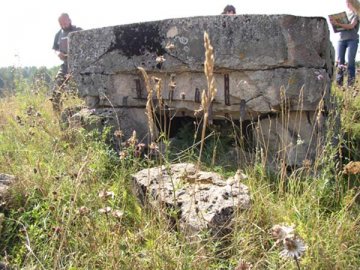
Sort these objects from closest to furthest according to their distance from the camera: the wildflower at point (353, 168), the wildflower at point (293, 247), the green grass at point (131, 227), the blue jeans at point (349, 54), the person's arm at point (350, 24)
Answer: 1. the wildflower at point (293, 247)
2. the green grass at point (131, 227)
3. the wildflower at point (353, 168)
4. the person's arm at point (350, 24)
5. the blue jeans at point (349, 54)

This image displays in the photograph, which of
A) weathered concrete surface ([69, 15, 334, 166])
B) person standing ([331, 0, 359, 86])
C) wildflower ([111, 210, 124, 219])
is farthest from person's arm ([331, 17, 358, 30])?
wildflower ([111, 210, 124, 219])

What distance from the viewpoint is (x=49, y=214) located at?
2328mm

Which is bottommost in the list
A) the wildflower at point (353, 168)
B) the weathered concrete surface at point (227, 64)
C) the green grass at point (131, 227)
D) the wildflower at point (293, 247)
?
the green grass at point (131, 227)

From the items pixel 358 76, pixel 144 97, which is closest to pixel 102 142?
pixel 144 97

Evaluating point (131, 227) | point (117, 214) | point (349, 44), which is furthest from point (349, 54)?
point (117, 214)

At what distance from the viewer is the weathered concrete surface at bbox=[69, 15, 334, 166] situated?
10.2 ft

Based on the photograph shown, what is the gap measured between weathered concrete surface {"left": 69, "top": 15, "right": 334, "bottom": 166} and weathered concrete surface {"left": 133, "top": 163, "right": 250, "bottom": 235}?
667 mm

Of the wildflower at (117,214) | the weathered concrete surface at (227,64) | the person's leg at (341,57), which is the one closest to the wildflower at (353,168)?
the weathered concrete surface at (227,64)

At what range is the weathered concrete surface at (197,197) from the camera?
6.72 ft

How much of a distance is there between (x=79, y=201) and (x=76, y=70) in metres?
1.81

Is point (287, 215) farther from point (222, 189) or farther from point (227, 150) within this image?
point (227, 150)

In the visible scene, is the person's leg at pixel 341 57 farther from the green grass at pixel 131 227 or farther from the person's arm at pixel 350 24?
the green grass at pixel 131 227

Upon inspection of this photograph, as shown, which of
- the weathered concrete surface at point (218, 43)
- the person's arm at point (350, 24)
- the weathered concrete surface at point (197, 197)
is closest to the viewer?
the weathered concrete surface at point (197, 197)

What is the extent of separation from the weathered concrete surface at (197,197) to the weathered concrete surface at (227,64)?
2.19 feet
